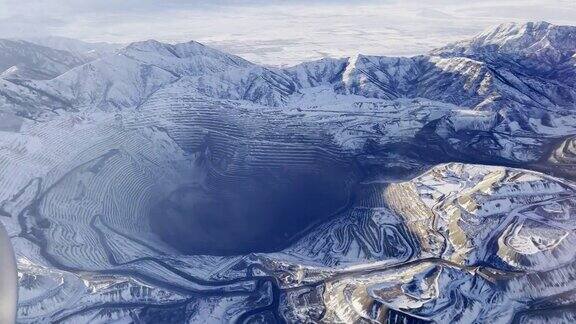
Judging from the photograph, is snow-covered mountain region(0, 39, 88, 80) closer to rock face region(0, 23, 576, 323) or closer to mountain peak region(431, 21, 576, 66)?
rock face region(0, 23, 576, 323)

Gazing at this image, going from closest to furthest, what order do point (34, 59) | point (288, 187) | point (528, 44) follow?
1. point (288, 187)
2. point (34, 59)
3. point (528, 44)

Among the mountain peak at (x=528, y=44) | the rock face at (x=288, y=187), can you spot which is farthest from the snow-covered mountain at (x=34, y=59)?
the mountain peak at (x=528, y=44)

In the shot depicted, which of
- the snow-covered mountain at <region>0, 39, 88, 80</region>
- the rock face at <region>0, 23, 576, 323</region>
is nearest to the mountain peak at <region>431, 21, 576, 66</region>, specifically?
the rock face at <region>0, 23, 576, 323</region>

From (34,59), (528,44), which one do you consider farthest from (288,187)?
(528,44)

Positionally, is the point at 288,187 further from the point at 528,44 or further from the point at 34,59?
the point at 528,44

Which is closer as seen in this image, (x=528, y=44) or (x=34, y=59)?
(x=34, y=59)

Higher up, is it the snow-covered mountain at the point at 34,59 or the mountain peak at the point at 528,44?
the mountain peak at the point at 528,44

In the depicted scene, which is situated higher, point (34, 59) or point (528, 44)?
point (528, 44)

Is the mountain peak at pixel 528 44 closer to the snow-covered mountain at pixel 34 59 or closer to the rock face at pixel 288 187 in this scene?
the rock face at pixel 288 187

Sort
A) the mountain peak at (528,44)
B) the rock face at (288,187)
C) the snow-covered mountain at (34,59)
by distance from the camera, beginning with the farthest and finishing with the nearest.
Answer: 1. the mountain peak at (528,44)
2. the snow-covered mountain at (34,59)
3. the rock face at (288,187)
